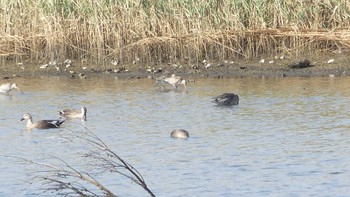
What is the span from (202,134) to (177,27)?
26.1 feet

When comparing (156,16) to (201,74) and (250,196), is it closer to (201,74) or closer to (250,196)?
(201,74)

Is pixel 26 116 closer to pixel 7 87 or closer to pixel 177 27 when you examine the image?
pixel 7 87

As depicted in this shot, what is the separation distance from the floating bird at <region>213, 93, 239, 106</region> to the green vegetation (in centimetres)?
472

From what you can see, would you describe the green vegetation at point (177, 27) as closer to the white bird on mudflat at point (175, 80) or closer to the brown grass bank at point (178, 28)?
Result: the brown grass bank at point (178, 28)

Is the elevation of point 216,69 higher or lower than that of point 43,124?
higher

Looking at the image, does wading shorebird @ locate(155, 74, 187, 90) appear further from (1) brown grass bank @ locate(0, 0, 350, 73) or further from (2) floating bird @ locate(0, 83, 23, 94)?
(2) floating bird @ locate(0, 83, 23, 94)

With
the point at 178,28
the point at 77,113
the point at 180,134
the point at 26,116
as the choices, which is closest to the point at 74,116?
the point at 77,113

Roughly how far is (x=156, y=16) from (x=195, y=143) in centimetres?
893

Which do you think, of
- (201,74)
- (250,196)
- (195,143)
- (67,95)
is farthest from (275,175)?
(201,74)

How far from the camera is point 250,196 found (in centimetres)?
1070

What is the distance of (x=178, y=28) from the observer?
74.9 ft

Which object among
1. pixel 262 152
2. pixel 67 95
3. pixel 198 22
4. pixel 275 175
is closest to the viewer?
pixel 275 175

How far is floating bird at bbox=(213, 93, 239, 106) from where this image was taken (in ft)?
58.3

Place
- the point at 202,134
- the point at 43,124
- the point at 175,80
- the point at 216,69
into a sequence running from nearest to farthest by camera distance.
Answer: the point at 202,134, the point at 43,124, the point at 175,80, the point at 216,69
